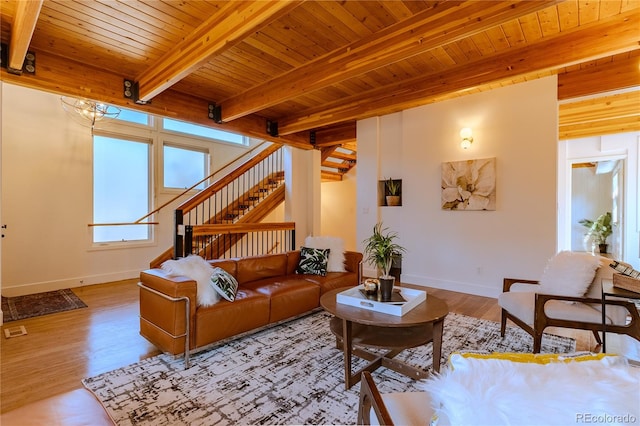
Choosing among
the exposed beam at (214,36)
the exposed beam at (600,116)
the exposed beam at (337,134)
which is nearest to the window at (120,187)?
the exposed beam at (214,36)

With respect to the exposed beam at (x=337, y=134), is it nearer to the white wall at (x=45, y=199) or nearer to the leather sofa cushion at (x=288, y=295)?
the leather sofa cushion at (x=288, y=295)

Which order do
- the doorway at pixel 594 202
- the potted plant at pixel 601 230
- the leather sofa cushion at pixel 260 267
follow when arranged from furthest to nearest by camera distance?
the potted plant at pixel 601 230
the doorway at pixel 594 202
the leather sofa cushion at pixel 260 267

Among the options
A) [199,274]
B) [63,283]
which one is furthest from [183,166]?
[199,274]

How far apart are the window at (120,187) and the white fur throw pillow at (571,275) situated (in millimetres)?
6249

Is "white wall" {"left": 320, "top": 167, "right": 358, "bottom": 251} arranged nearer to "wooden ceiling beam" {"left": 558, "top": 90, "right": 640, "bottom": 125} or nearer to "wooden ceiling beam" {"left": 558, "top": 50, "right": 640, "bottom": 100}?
"wooden ceiling beam" {"left": 558, "top": 90, "right": 640, "bottom": 125}

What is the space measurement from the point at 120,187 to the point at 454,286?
6.05m

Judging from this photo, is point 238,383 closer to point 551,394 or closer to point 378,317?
point 378,317

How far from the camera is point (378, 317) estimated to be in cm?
207

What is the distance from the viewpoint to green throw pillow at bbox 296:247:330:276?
12.4 ft

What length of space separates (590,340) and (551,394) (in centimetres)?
309

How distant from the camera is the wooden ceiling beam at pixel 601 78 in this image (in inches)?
136

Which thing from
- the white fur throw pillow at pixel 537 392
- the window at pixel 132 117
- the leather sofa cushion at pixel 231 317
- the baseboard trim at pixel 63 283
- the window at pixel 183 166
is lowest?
the baseboard trim at pixel 63 283

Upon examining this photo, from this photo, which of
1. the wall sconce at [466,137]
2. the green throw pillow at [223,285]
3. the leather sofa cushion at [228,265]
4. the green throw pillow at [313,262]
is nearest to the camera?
the green throw pillow at [223,285]

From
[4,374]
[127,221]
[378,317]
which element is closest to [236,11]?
[378,317]
